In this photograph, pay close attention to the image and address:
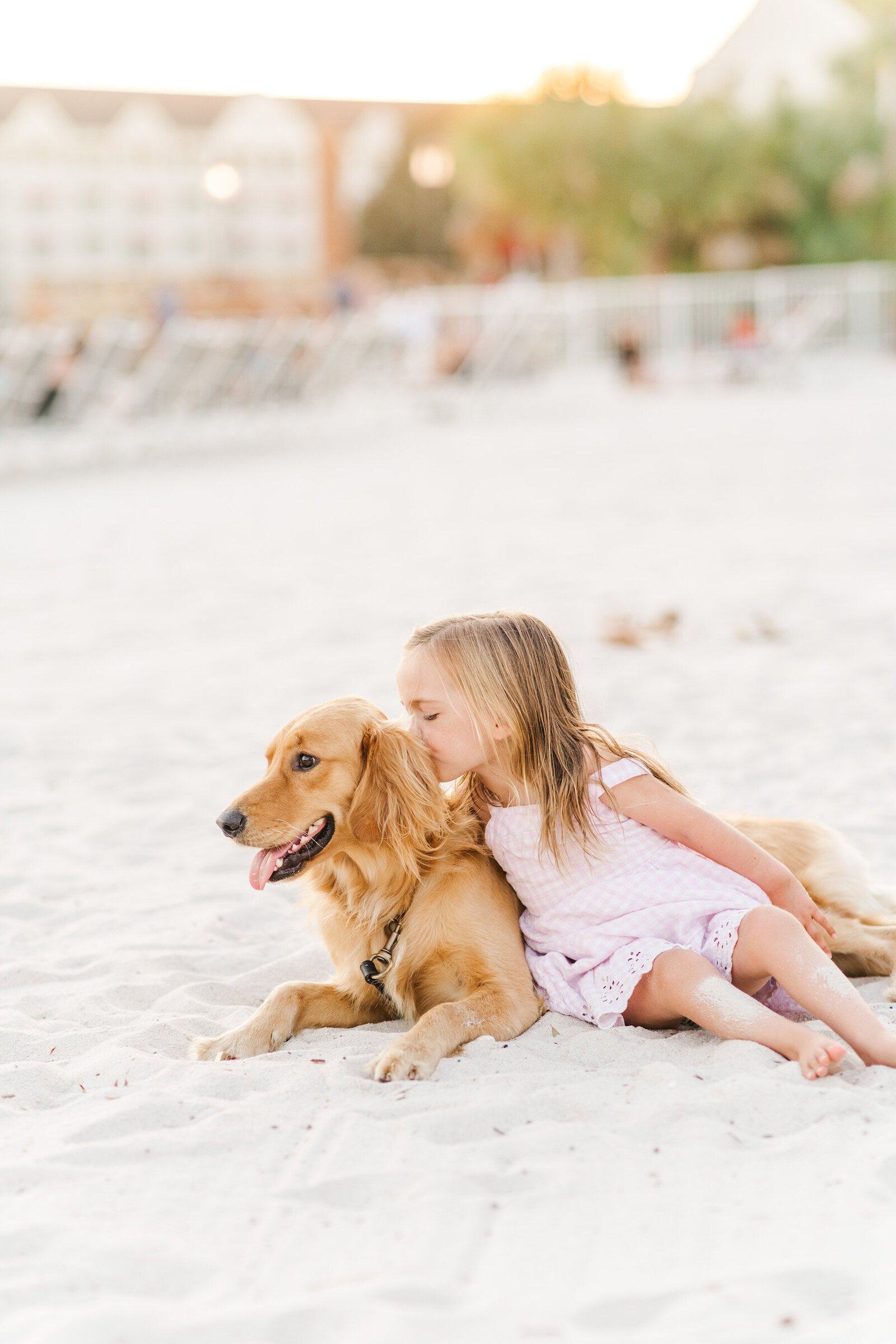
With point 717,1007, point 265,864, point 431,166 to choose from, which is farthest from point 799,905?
point 431,166

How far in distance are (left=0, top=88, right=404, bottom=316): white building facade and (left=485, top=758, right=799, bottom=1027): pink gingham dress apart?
49.3 m

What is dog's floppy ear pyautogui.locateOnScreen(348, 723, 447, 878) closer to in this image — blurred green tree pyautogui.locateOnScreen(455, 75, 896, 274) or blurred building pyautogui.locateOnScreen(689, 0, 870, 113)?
blurred green tree pyautogui.locateOnScreen(455, 75, 896, 274)

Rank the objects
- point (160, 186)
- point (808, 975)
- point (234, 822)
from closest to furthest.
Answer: point (808, 975)
point (234, 822)
point (160, 186)

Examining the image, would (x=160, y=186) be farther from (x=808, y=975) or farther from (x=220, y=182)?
(x=808, y=975)

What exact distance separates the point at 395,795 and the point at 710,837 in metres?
0.68

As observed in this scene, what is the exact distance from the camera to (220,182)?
52.2 m

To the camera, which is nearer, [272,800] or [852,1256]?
[852,1256]

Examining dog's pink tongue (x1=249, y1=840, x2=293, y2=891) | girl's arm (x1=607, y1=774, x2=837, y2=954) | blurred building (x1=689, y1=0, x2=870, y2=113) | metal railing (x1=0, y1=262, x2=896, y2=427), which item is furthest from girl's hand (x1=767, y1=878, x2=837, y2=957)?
blurred building (x1=689, y1=0, x2=870, y2=113)

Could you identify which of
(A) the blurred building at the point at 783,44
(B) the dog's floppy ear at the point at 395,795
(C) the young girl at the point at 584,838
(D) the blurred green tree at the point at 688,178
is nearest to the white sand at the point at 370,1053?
(C) the young girl at the point at 584,838

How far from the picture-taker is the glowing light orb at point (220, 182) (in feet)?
171

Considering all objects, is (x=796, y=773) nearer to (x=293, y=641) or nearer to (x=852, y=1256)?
(x=852, y=1256)

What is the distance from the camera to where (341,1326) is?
1887 mm

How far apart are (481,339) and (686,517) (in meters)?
11.0

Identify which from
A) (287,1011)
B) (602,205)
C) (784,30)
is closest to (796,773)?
(287,1011)
